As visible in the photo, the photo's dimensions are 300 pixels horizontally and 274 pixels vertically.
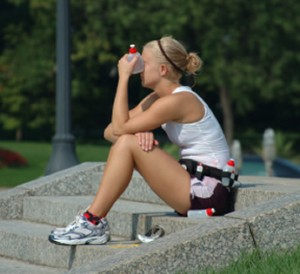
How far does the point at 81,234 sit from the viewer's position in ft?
20.7

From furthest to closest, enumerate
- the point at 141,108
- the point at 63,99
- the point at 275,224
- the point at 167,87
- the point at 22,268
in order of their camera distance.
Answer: the point at 63,99 → the point at 141,108 → the point at 22,268 → the point at 167,87 → the point at 275,224

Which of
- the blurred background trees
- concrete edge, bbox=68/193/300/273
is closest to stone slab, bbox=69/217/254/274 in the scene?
concrete edge, bbox=68/193/300/273

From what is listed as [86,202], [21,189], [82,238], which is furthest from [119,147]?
[21,189]

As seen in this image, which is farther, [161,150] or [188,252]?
[161,150]

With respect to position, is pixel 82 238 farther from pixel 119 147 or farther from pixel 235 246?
pixel 235 246

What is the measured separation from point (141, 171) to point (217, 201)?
0.54 meters

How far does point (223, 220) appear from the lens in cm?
589

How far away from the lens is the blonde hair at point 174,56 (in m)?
6.51

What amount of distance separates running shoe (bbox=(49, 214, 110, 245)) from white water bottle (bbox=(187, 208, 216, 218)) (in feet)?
1.84

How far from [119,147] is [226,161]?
795 millimetres

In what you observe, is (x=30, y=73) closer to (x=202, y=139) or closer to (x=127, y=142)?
(x=202, y=139)

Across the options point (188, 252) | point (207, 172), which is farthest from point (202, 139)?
point (188, 252)

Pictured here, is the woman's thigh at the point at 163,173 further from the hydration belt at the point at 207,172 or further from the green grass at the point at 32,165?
the green grass at the point at 32,165

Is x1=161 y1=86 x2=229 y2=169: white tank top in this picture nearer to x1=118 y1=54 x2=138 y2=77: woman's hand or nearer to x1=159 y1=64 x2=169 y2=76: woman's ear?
x1=159 y1=64 x2=169 y2=76: woman's ear
